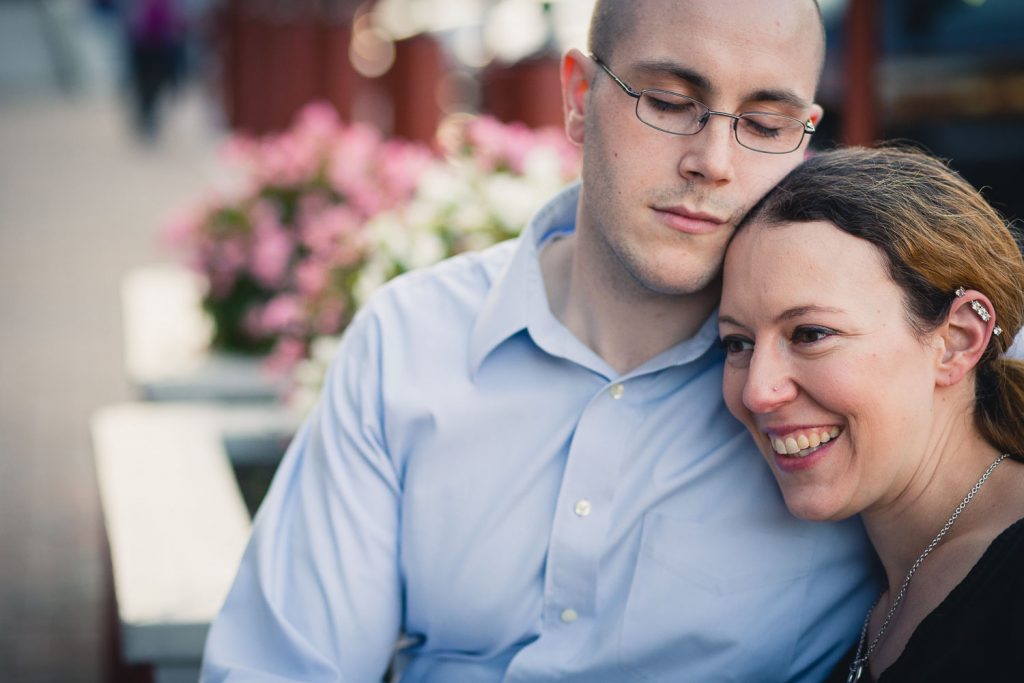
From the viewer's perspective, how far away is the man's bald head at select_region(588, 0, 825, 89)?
2.55m

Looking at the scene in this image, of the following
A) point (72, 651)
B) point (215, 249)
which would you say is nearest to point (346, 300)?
point (215, 249)

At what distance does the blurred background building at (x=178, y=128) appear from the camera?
5.80m

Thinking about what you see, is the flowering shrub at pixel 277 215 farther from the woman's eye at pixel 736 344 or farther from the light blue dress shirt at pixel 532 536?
the woman's eye at pixel 736 344

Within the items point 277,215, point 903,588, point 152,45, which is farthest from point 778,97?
point 152,45

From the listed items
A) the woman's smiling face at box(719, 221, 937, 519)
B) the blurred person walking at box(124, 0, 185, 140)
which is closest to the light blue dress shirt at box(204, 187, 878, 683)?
the woman's smiling face at box(719, 221, 937, 519)

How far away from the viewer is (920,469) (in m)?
2.33

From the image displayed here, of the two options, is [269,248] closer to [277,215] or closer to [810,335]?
[277,215]

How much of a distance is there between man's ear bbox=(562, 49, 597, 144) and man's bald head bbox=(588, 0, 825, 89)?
0.04 m

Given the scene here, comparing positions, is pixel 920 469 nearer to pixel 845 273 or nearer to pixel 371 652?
pixel 845 273

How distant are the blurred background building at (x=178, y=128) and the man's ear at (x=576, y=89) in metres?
2.03

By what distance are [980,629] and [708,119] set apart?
1059 millimetres

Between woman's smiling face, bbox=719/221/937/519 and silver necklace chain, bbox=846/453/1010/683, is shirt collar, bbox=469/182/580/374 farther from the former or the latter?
silver necklace chain, bbox=846/453/1010/683

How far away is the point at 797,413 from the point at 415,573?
89 centimetres

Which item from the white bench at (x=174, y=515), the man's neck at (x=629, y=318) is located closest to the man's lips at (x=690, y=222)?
the man's neck at (x=629, y=318)
